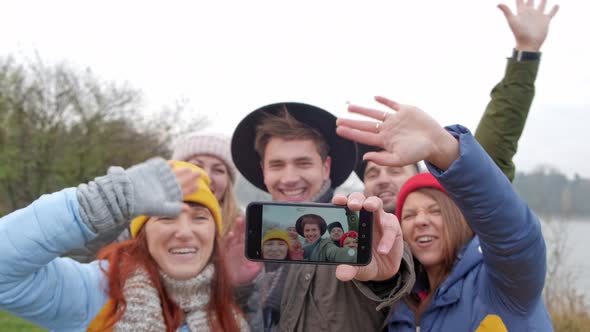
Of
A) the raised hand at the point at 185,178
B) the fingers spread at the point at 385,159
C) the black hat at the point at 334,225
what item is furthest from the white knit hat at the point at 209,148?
the fingers spread at the point at 385,159

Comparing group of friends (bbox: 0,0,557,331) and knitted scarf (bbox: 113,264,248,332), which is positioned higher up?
group of friends (bbox: 0,0,557,331)

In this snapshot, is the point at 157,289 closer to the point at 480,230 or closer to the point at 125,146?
the point at 480,230

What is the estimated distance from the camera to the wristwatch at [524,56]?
2906 mm

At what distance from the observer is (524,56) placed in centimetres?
291

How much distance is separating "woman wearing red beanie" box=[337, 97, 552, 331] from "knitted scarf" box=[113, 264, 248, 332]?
85cm

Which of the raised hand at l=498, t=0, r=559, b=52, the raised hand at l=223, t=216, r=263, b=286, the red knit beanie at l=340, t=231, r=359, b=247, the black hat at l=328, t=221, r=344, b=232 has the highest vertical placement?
the raised hand at l=498, t=0, r=559, b=52

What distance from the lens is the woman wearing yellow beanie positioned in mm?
1614

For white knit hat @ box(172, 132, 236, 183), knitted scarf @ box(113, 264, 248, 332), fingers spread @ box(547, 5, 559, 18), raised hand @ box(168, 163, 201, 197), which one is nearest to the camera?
raised hand @ box(168, 163, 201, 197)

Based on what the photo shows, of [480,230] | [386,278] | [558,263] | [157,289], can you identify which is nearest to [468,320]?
[386,278]

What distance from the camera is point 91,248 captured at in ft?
9.12

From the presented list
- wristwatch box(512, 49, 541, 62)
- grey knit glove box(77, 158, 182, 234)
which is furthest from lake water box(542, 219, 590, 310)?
grey knit glove box(77, 158, 182, 234)

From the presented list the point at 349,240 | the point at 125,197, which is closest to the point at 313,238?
the point at 349,240

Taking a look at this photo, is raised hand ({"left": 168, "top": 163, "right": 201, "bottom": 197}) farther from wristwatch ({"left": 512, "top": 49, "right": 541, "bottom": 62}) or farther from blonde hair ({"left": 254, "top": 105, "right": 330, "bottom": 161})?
wristwatch ({"left": 512, "top": 49, "right": 541, "bottom": 62})

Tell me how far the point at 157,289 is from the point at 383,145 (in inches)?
50.8
